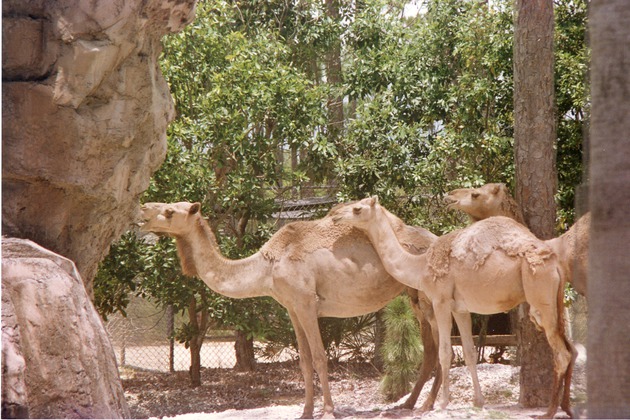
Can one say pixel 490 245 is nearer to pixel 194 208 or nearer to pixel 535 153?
pixel 535 153

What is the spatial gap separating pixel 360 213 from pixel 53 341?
3.26 metres

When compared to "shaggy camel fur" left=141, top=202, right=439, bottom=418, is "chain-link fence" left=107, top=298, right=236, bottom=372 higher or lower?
lower

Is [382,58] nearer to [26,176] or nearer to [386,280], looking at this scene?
[386,280]

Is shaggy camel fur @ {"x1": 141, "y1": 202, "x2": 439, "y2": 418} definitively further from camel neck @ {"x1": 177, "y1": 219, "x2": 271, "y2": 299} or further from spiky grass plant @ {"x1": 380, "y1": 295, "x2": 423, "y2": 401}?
spiky grass plant @ {"x1": 380, "y1": 295, "x2": 423, "y2": 401}

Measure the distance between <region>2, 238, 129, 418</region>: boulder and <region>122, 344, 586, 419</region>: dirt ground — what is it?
3234mm

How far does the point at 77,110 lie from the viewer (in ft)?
20.3

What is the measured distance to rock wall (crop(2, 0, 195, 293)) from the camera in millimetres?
5957

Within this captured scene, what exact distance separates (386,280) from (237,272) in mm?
1391

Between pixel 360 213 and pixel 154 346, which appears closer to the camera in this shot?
pixel 360 213

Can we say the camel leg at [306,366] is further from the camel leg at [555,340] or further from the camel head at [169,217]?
the camel leg at [555,340]

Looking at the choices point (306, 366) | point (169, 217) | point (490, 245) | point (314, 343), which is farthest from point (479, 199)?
point (169, 217)

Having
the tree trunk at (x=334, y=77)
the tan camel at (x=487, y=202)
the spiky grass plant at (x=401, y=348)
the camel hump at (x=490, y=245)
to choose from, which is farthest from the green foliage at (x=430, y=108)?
the camel hump at (x=490, y=245)

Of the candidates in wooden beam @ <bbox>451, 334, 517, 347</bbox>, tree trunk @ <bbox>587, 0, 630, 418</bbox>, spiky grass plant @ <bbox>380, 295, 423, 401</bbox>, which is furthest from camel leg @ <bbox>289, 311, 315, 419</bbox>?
tree trunk @ <bbox>587, 0, 630, 418</bbox>

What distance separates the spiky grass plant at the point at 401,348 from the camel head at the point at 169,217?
2769mm
